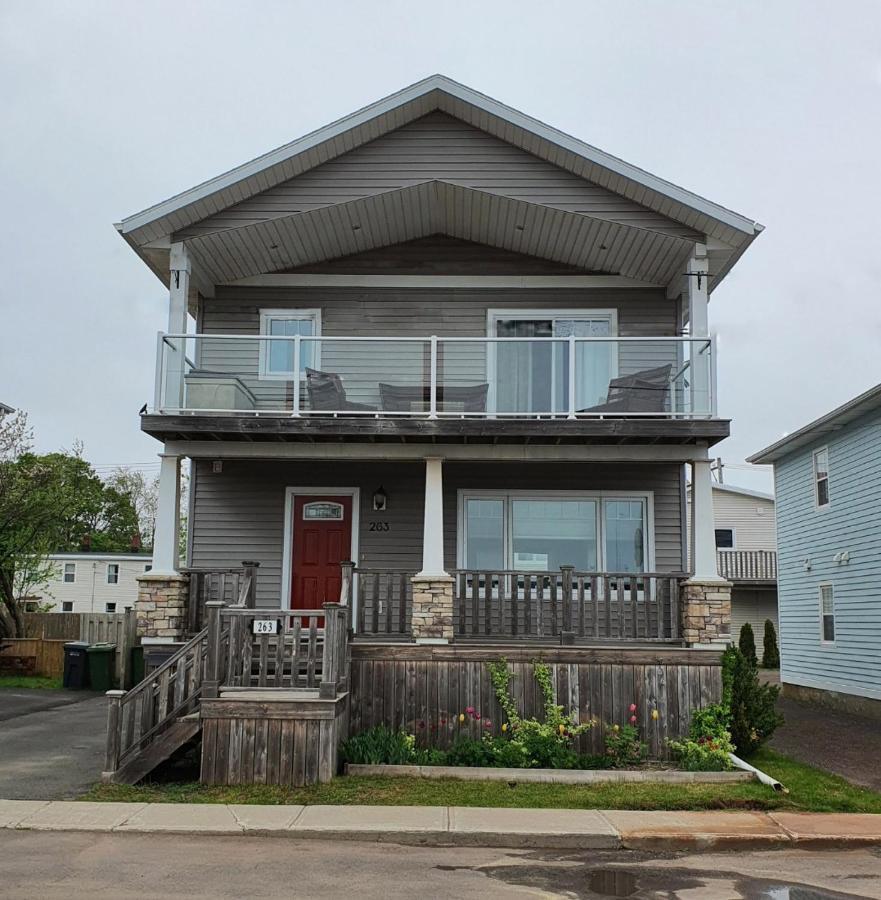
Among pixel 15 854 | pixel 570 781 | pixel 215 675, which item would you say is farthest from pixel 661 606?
pixel 15 854

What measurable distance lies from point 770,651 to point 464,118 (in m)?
25.6

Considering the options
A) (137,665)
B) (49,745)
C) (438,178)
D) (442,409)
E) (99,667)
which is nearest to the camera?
(49,745)

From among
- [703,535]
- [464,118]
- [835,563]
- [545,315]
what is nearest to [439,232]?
[464,118]

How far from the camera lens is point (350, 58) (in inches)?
891

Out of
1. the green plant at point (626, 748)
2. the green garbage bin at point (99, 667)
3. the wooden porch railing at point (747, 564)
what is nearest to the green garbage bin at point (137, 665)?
the green garbage bin at point (99, 667)

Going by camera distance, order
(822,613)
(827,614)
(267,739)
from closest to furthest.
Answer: (267,739), (827,614), (822,613)

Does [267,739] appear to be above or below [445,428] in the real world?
below

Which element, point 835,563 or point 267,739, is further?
point 835,563

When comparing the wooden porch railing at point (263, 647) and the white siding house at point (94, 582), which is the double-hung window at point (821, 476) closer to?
the wooden porch railing at point (263, 647)

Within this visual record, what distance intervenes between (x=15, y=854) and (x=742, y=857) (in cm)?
597

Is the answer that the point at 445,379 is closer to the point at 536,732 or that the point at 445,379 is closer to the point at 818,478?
the point at 536,732

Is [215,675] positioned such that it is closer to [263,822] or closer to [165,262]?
[263,822]

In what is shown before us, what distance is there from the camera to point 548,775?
11.4 meters

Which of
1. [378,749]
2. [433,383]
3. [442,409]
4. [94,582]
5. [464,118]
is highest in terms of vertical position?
[464,118]
